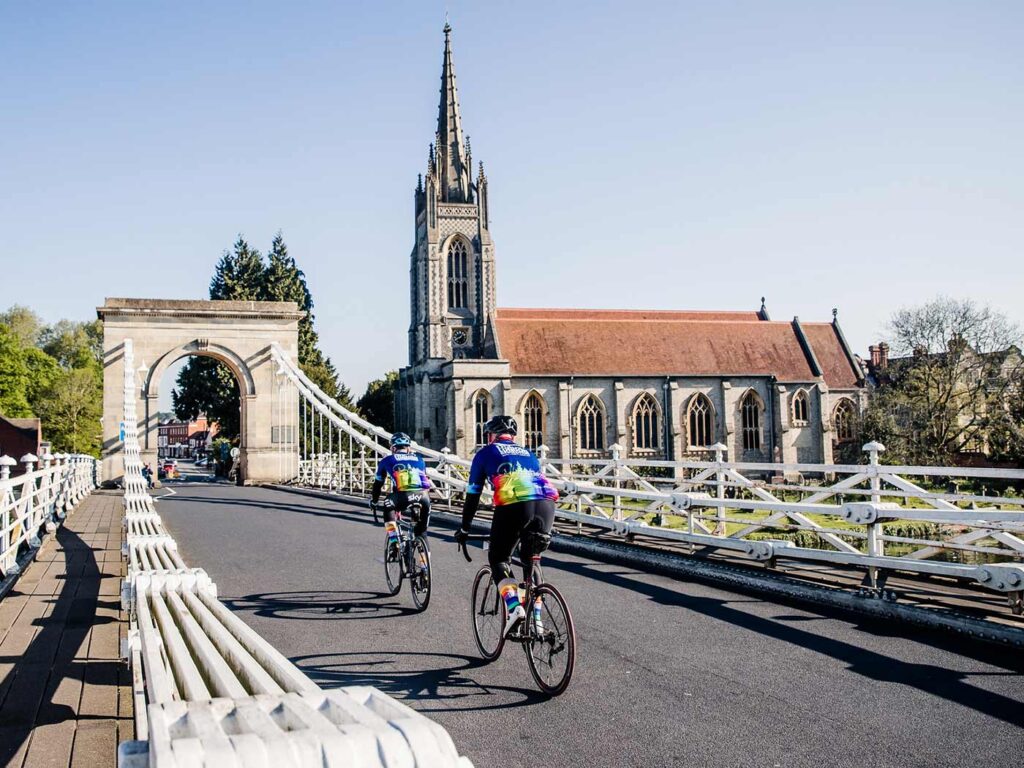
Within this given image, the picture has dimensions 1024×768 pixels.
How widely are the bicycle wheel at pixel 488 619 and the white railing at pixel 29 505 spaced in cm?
554

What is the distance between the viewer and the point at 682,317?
71875 mm

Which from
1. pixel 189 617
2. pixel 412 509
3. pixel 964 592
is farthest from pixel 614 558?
pixel 189 617

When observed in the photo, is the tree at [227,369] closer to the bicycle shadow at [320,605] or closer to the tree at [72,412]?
the tree at [72,412]

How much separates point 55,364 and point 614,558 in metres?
69.9

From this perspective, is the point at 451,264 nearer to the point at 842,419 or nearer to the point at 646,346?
the point at 646,346

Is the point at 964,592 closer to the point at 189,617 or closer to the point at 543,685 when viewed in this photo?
the point at 543,685

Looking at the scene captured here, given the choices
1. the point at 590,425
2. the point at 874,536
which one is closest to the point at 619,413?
the point at 590,425

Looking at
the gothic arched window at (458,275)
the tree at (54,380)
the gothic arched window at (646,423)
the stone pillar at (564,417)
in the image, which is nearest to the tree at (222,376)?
the tree at (54,380)

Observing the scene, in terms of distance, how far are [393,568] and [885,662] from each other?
4813 millimetres

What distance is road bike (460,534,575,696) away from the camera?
5488 millimetres

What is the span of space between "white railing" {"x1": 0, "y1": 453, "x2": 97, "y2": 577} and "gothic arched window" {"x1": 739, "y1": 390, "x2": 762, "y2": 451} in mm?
50676

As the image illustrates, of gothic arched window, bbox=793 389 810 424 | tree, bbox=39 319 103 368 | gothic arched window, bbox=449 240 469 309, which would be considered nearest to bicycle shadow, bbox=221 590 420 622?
gothic arched window, bbox=449 240 469 309

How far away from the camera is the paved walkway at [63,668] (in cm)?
450

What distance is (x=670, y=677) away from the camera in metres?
5.86
